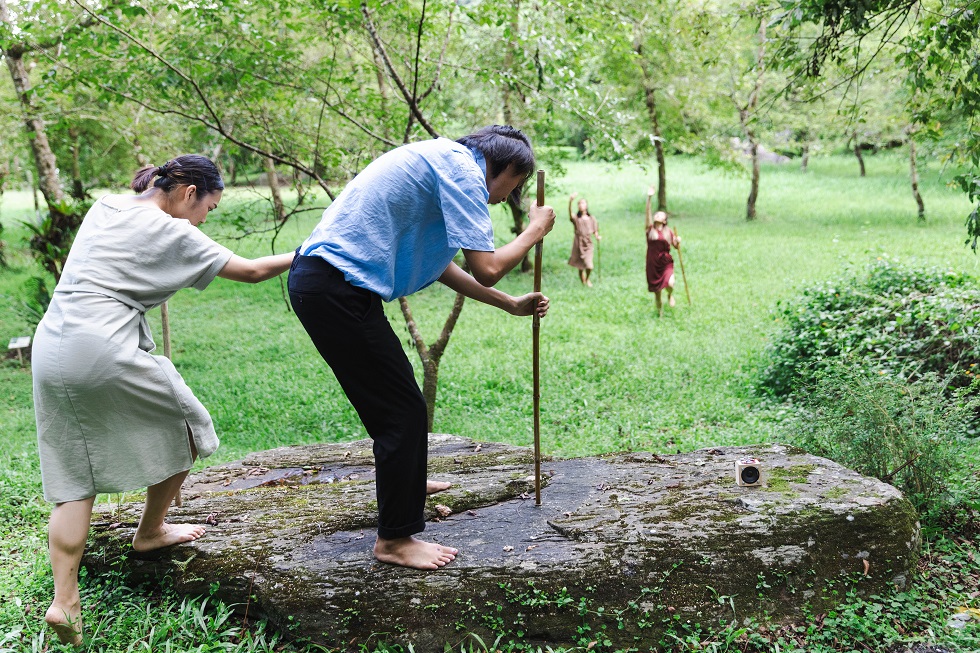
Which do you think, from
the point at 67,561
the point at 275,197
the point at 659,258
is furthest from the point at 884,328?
the point at 275,197

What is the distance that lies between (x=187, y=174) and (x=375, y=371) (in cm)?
119

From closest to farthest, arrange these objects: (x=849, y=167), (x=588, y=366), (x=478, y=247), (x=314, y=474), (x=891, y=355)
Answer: (x=478, y=247) < (x=314, y=474) < (x=891, y=355) < (x=588, y=366) < (x=849, y=167)

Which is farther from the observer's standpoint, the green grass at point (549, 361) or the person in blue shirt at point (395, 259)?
the green grass at point (549, 361)

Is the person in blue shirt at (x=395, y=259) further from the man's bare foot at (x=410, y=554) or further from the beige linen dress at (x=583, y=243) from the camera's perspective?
the beige linen dress at (x=583, y=243)

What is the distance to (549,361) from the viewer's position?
1002cm

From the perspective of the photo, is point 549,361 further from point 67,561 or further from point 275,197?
point 67,561

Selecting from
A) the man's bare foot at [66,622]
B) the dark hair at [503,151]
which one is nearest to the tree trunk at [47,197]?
the man's bare foot at [66,622]

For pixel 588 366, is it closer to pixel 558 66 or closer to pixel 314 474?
pixel 558 66

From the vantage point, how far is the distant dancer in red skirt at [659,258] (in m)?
12.2

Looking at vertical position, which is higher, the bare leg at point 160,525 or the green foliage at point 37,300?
the bare leg at point 160,525

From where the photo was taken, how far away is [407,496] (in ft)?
10.7

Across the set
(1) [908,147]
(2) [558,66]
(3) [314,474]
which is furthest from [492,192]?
(1) [908,147]

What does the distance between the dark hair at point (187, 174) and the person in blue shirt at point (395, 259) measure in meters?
0.60

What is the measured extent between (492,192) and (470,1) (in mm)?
4579
